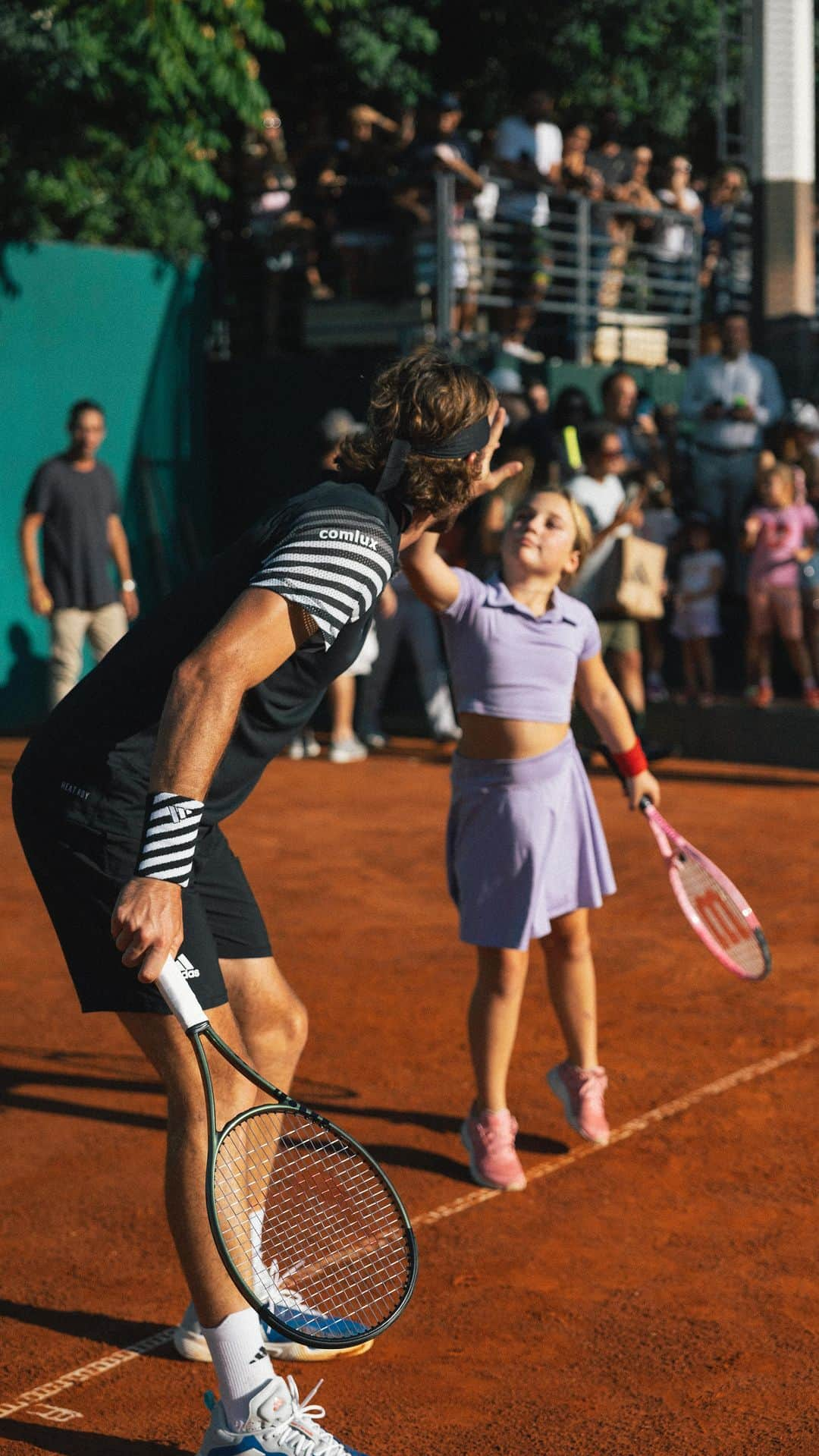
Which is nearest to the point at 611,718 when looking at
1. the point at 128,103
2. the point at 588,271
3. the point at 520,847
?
the point at 520,847

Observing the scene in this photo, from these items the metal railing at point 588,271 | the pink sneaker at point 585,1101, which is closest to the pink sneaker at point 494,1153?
the pink sneaker at point 585,1101

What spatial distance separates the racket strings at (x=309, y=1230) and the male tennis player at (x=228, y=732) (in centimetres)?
10

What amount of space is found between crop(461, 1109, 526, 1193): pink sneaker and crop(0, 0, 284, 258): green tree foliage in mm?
11671

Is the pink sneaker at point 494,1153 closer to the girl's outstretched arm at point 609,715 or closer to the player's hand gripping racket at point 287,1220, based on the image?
the player's hand gripping racket at point 287,1220

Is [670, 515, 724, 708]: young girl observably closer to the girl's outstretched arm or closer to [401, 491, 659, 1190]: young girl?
the girl's outstretched arm

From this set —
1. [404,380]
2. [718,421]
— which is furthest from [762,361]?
[404,380]

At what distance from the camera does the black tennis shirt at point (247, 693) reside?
3152 millimetres

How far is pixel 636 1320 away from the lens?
398 cm

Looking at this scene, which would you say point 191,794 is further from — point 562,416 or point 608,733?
point 562,416

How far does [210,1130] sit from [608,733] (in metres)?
2.47

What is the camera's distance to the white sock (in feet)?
10.8

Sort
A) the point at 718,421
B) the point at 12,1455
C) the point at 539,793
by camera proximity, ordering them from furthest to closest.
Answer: the point at 718,421 < the point at 539,793 < the point at 12,1455

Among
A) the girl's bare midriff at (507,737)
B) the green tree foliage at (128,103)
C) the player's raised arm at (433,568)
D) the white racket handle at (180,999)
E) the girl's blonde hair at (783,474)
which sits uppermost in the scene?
the green tree foliage at (128,103)

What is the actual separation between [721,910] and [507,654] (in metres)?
1.12
